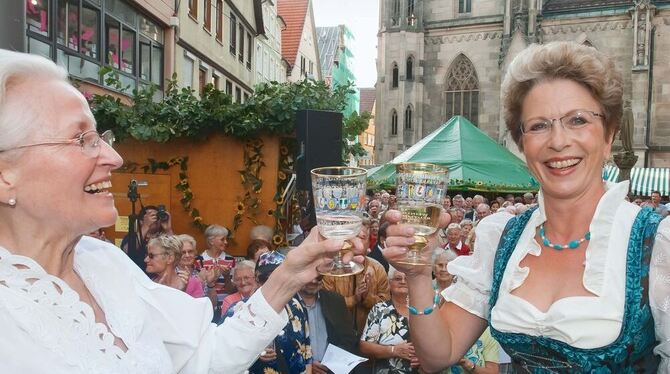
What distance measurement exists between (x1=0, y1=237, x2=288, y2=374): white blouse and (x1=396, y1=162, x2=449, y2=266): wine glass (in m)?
0.59

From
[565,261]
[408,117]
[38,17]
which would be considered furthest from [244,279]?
[408,117]

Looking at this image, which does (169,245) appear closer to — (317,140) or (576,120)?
(317,140)

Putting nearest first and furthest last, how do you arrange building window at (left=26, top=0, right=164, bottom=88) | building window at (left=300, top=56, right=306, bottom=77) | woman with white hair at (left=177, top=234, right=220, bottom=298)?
woman with white hair at (left=177, top=234, right=220, bottom=298) < building window at (left=26, top=0, right=164, bottom=88) < building window at (left=300, top=56, right=306, bottom=77)

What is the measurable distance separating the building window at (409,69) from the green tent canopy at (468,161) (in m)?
17.1

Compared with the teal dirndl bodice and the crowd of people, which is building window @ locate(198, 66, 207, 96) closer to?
the crowd of people

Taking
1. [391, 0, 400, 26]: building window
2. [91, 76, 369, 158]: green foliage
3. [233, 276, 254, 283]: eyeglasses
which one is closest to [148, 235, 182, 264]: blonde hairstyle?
[233, 276, 254, 283]: eyeglasses

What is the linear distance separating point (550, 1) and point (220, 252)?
27830mm

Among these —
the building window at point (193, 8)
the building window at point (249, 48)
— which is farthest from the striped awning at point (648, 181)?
the building window at point (249, 48)

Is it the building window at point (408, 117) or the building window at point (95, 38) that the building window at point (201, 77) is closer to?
the building window at point (95, 38)

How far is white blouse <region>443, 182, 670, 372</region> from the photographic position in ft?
A: 5.92

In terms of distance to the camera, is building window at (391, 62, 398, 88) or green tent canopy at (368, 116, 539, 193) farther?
building window at (391, 62, 398, 88)

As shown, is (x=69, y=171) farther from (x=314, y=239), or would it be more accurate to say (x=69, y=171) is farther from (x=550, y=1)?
(x=550, y=1)

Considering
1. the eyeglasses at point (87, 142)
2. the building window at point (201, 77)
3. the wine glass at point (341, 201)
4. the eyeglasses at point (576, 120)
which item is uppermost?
the building window at point (201, 77)

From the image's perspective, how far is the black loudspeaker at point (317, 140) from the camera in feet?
17.8
